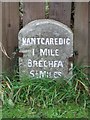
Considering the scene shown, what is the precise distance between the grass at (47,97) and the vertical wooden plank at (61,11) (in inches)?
18.4

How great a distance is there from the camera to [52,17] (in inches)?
146

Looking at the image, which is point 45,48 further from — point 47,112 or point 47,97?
point 47,112

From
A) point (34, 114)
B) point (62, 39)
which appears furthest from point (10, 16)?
point (34, 114)

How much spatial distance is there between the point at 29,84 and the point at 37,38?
43 cm

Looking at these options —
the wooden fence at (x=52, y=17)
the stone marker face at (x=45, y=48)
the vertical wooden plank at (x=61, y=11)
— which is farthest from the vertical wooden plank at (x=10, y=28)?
the vertical wooden plank at (x=61, y=11)

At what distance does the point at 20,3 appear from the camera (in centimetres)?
372

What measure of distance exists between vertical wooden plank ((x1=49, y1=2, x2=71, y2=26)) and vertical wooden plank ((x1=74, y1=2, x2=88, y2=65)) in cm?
7

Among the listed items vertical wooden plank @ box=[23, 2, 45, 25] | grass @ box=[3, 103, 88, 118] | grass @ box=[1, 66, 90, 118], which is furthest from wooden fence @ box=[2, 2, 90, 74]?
grass @ box=[3, 103, 88, 118]

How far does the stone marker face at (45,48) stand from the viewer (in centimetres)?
362

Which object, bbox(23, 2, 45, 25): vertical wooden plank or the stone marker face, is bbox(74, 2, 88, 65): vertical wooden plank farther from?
bbox(23, 2, 45, 25): vertical wooden plank

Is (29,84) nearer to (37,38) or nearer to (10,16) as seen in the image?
(37,38)

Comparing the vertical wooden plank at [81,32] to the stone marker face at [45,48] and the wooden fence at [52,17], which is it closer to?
the wooden fence at [52,17]

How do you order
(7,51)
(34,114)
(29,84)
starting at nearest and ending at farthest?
(34,114) → (29,84) → (7,51)

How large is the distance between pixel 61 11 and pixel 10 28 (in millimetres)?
512
